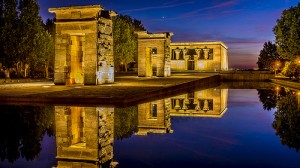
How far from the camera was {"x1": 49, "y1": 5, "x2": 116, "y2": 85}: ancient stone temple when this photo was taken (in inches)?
741

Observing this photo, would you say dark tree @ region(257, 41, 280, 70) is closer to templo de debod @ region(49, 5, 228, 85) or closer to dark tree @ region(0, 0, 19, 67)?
dark tree @ region(0, 0, 19, 67)

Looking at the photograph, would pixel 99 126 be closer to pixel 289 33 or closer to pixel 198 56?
pixel 289 33

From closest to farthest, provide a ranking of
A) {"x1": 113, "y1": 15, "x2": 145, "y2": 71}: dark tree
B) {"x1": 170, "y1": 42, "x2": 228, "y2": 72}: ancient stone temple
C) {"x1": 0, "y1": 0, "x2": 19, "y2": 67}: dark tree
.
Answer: {"x1": 0, "y1": 0, "x2": 19, "y2": 67}: dark tree
{"x1": 113, "y1": 15, "x2": 145, "y2": 71}: dark tree
{"x1": 170, "y1": 42, "x2": 228, "y2": 72}: ancient stone temple

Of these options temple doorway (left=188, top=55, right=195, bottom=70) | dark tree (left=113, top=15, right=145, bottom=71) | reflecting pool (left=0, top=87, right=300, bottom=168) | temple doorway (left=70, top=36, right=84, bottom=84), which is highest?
dark tree (left=113, top=15, right=145, bottom=71)

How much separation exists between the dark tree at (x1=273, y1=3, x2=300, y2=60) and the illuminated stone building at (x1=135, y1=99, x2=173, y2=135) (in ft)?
90.8

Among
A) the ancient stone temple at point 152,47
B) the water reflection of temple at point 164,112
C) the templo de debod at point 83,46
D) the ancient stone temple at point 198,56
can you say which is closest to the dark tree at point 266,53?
the ancient stone temple at point 198,56

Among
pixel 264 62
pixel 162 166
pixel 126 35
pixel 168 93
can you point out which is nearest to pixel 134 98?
pixel 168 93

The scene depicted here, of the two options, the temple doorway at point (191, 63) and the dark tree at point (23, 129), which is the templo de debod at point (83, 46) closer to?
the dark tree at point (23, 129)

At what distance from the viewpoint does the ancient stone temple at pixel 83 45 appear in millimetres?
18812

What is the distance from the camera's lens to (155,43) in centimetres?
3111

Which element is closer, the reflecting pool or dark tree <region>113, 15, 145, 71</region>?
the reflecting pool

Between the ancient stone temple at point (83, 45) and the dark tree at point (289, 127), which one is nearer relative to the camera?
the dark tree at point (289, 127)

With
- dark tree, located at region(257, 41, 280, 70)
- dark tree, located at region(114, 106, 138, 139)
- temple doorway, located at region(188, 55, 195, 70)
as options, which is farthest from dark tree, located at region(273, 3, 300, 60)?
dark tree, located at region(257, 41, 280, 70)

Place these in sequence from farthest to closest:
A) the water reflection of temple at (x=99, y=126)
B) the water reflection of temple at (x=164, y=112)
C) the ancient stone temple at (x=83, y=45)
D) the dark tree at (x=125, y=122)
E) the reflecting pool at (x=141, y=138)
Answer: the ancient stone temple at (x=83, y=45) → the water reflection of temple at (x=164, y=112) → the dark tree at (x=125, y=122) → the water reflection of temple at (x=99, y=126) → the reflecting pool at (x=141, y=138)
